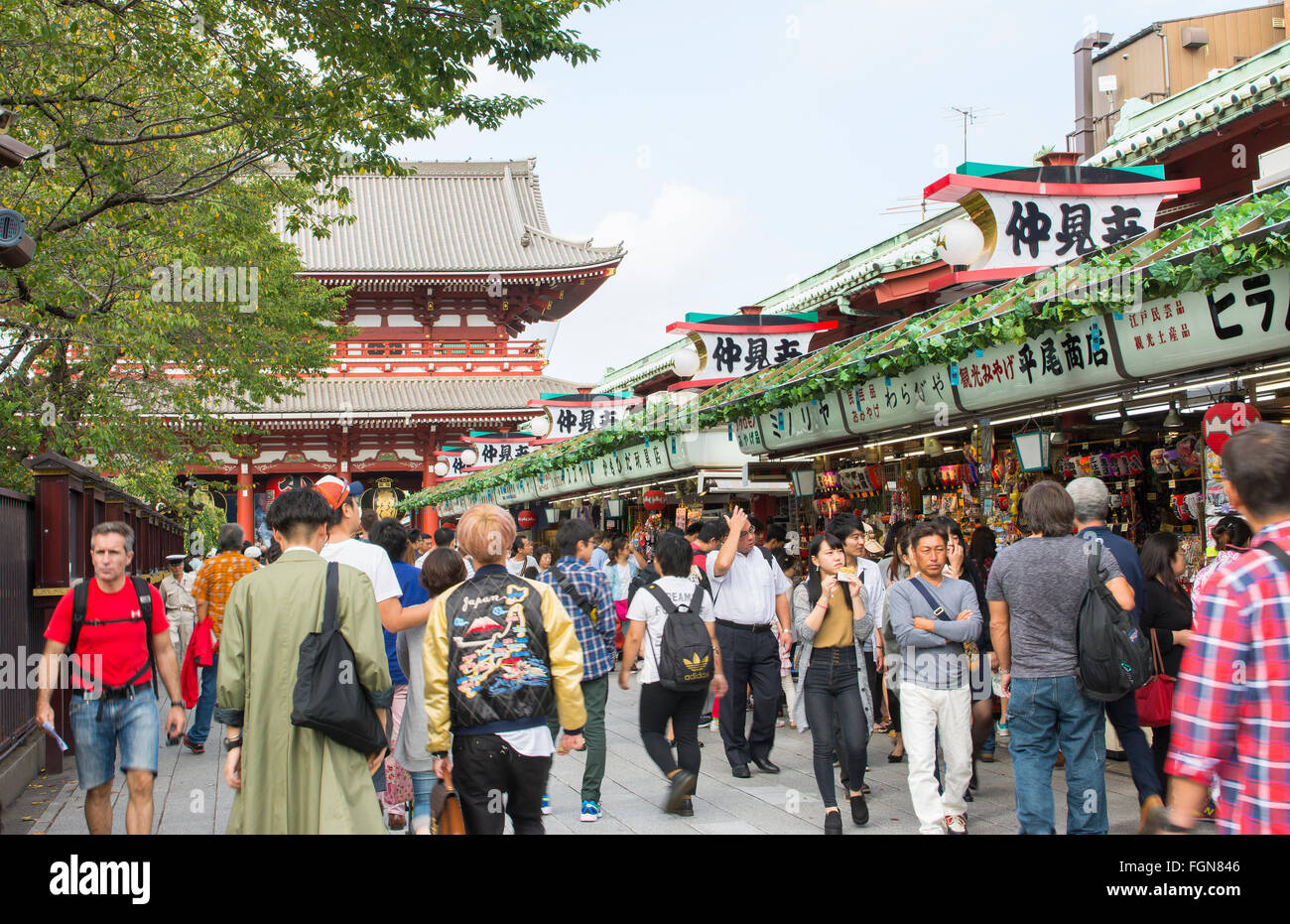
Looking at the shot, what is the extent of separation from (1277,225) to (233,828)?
509cm

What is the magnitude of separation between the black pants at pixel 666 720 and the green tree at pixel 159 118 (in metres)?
4.83

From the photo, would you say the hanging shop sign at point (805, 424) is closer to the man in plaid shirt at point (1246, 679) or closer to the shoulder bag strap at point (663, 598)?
the shoulder bag strap at point (663, 598)

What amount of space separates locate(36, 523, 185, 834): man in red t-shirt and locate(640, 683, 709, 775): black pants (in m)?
2.50

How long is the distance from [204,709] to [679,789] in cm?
482

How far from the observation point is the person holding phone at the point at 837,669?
5918mm

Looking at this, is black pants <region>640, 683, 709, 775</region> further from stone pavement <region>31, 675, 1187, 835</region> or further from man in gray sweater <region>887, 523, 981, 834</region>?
man in gray sweater <region>887, 523, 981, 834</region>

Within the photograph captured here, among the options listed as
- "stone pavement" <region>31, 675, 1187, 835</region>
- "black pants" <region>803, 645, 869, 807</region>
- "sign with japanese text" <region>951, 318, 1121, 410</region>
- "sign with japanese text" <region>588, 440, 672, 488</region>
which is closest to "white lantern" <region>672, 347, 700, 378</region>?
"sign with japanese text" <region>588, 440, 672, 488</region>

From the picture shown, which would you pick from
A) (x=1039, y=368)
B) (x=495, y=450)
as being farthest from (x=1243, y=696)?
(x=495, y=450)

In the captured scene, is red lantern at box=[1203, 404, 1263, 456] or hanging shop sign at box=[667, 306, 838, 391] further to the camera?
hanging shop sign at box=[667, 306, 838, 391]

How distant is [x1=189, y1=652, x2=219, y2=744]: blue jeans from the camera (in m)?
8.76

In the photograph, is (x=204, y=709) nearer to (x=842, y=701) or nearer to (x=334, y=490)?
(x=334, y=490)

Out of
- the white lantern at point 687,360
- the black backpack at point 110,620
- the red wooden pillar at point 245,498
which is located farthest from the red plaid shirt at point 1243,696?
the red wooden pillar at point 245,498

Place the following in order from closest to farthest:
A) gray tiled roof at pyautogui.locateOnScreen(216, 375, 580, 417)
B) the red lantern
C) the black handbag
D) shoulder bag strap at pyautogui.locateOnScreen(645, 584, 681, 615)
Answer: the black handbag → the red lantern → shoulder bag strap at pyautogui.locateOnScreen(645, 584, 681, 615) → gray tiled roof at pyautogui.locateOnScreen(216, 375, 580, 417)

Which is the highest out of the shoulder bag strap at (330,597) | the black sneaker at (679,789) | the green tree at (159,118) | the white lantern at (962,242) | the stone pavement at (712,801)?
the green tree at (159,118)
